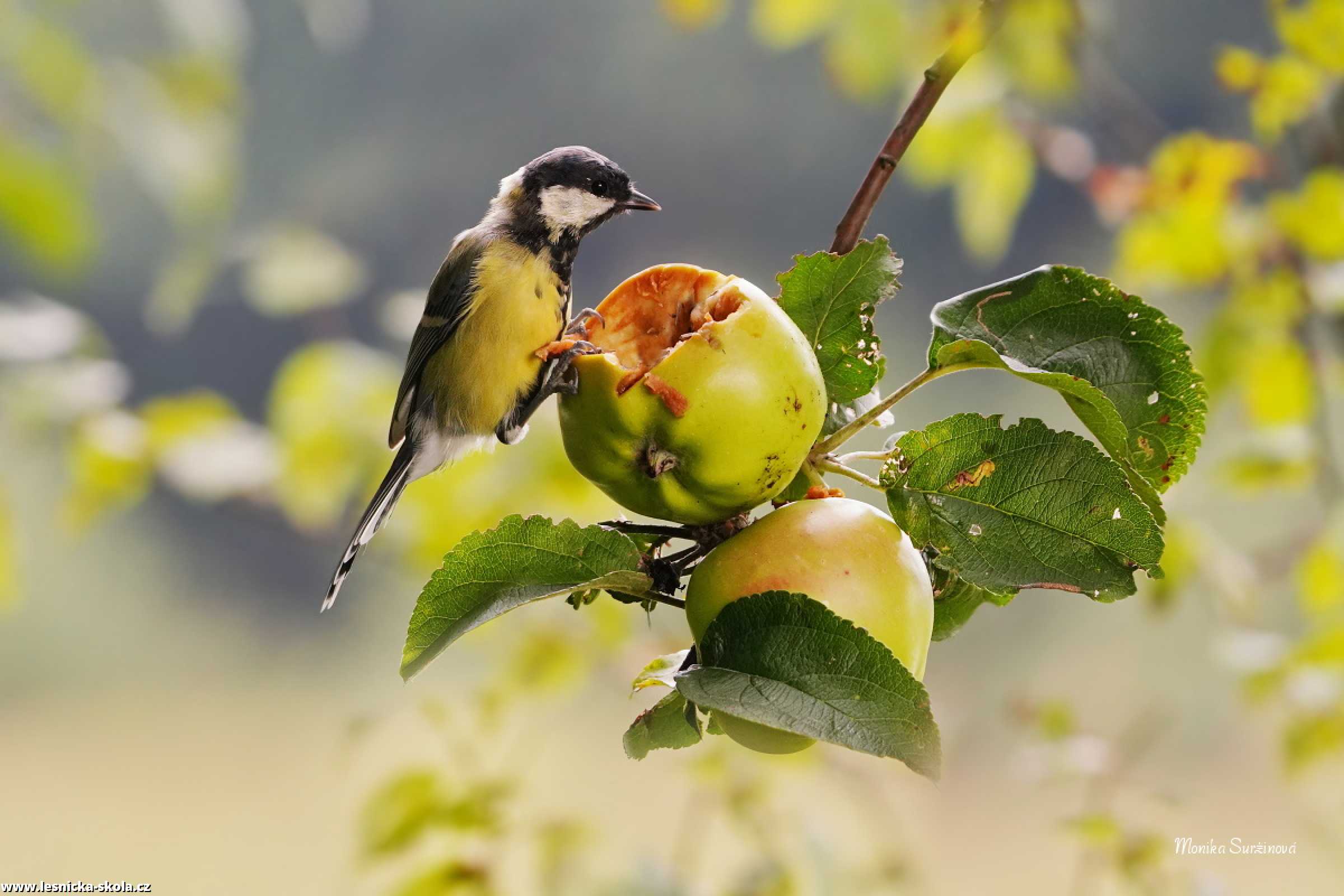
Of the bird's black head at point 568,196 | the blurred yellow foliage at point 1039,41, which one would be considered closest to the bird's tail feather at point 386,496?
the bird's black head at point 568,196

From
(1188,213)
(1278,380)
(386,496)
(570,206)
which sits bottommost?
(386,496)

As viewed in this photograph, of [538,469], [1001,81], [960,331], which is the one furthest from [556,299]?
[1001,81]

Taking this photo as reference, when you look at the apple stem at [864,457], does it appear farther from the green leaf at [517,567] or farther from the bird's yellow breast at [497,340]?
the bird's yellow breast at [497,340]

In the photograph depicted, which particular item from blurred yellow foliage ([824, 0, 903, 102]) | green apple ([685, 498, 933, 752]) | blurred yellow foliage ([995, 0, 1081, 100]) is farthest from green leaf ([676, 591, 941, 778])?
blurred yellow foliage ([995, 0, 1081, 100])

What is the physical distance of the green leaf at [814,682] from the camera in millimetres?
427

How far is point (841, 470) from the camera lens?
1.92ft

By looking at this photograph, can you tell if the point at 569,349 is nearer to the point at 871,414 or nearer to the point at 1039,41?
the point at 871,414

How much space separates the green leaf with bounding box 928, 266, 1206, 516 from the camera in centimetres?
57

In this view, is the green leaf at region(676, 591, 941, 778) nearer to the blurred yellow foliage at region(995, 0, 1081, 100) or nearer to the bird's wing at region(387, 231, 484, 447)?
the bird's wing at region(387, 231, 484, 447)

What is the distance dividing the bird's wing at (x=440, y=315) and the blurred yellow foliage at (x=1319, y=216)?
3.82 feet

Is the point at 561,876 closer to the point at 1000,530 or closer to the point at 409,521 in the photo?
the point at 409,521

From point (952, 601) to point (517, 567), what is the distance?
0.83ft

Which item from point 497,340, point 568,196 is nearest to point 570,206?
point 568,196

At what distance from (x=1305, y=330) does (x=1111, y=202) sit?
17.5 inches
